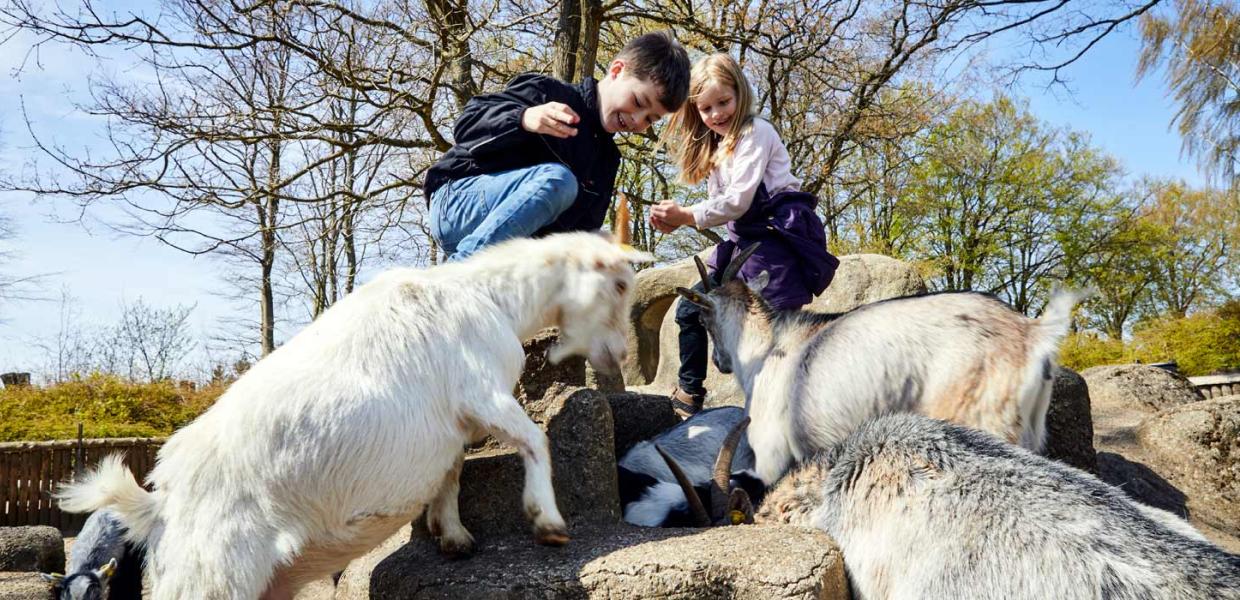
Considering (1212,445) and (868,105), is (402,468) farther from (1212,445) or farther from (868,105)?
(868,105)

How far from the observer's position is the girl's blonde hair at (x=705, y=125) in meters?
4.82

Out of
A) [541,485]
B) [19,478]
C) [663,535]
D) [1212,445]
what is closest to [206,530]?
[541,485]

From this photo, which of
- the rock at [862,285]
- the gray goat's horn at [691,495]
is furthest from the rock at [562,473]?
the rock at [862,285]

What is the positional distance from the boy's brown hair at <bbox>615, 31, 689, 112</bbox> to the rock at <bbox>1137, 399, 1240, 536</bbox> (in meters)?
4.89

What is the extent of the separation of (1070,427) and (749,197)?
99.0 inches

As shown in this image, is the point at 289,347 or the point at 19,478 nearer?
the point at 289,347

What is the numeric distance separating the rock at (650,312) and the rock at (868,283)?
192 centimetres

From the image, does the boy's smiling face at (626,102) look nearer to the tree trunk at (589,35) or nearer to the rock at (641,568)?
the rock at (641,568)

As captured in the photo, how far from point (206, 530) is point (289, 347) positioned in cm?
63

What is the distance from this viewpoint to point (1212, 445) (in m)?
6.38

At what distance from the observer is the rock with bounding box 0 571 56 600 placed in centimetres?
367

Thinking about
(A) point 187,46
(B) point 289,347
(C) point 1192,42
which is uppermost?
(C) point 1192,42

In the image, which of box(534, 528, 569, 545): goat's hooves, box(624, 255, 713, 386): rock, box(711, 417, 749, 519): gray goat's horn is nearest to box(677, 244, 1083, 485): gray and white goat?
box(711, 417, 749, 519): gray goat's horn

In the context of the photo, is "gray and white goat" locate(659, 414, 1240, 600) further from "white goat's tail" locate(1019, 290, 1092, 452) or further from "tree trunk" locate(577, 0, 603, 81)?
"tree trunk" locate(577, 0, 603, 81)
